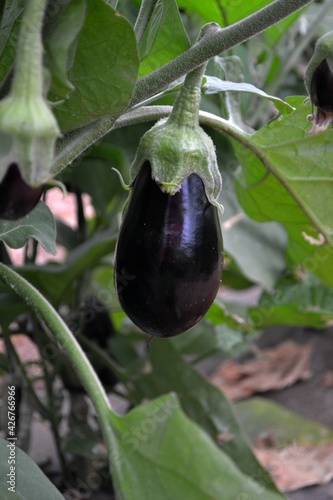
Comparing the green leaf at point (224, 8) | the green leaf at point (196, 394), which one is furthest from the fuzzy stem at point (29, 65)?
the green leaf at point (196, 394)

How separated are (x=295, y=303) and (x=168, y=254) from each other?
1.96ft

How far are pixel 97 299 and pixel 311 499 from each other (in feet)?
1.43

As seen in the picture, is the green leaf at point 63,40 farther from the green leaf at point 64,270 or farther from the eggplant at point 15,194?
the green leaf at point 64,270

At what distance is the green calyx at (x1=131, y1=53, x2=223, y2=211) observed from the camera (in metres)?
0.46

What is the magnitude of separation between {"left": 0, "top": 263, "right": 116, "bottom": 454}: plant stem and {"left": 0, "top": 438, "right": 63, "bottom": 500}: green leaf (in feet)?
0.15

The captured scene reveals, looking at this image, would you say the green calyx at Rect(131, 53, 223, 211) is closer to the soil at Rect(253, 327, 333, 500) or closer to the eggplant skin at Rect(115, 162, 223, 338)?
the eggplant skin at Rect(115, 162, 223, 338)

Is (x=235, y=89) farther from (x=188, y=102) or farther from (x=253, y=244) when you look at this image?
(x=253, y=244)

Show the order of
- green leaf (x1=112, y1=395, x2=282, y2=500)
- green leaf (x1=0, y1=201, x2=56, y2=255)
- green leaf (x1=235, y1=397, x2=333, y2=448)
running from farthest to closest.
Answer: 1. green leaf (x1=235, y1=397, x2=333, y2=448)
2. green leaf (x1=0, y1=201, x2=56, y2=255)
3. green leaf (x1=112, y1=395, x2=282, y2=500)

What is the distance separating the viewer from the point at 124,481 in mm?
470

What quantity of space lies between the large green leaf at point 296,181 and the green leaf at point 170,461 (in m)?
0.24

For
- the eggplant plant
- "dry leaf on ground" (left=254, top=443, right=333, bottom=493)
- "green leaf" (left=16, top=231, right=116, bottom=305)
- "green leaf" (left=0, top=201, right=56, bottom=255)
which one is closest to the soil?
"dry leaf on ground" (left=254, top=443, right=333, bottom=493)

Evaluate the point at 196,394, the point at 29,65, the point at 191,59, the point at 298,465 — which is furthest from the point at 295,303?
the point at 29,65

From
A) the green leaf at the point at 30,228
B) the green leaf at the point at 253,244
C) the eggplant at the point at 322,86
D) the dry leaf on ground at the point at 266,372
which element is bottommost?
the dry leaf on ground at the point at 266,372

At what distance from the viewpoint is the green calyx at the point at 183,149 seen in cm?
46
